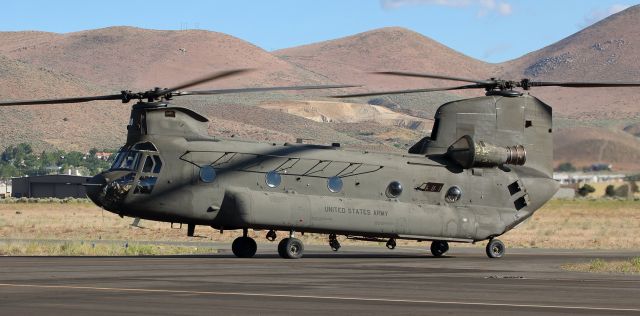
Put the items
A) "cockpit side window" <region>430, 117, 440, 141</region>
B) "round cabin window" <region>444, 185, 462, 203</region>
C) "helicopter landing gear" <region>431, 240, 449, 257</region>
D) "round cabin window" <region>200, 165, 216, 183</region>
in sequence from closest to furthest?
"round cabin window" <region>200, 165, 216, 183</region> < "round cabin window" <region>444, 185, 462, 203</region> < "helicopter landing gear" <region>431, 240, 449, 257</region> < "cockpit side window" <region>430, 117, 440, 141</region>

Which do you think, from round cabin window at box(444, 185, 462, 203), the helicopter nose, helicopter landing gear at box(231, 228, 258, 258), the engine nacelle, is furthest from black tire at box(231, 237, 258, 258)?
the engine nacelle

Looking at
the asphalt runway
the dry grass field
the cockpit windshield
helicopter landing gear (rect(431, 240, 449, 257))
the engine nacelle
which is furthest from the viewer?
Result: the dry grass field

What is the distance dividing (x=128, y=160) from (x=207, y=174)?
2.29 metres

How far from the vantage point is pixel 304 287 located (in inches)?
964

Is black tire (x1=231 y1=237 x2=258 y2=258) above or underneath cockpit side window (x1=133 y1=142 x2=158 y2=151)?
underneath

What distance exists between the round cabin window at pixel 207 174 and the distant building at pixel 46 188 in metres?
96.3

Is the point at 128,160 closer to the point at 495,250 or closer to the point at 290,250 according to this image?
the point at 290,250

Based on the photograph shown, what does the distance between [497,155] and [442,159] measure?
1.78 metres

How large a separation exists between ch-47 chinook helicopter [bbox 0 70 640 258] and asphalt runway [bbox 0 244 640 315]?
4.52 ft

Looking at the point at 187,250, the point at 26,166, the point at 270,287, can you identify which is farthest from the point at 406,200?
the point at 26,166

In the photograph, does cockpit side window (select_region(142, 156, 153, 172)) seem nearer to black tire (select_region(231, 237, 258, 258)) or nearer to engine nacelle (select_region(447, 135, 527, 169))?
black tire (select_region(231, 237, 258, 258))

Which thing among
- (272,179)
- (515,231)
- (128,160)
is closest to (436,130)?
(272,179)

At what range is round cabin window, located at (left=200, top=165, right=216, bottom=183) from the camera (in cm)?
3572

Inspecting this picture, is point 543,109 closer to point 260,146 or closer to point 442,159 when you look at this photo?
point 442,159
